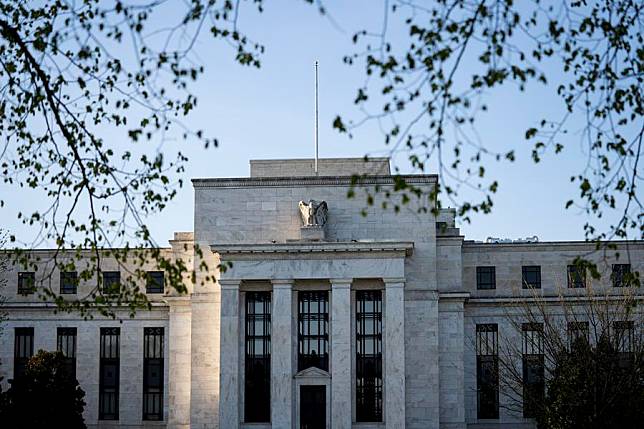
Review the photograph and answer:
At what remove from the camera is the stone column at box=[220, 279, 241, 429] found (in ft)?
180

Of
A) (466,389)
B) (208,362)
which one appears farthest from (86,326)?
(466,389)

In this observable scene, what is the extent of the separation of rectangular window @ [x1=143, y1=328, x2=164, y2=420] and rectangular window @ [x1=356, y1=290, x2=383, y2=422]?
11532 mm

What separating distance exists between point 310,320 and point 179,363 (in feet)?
25.2

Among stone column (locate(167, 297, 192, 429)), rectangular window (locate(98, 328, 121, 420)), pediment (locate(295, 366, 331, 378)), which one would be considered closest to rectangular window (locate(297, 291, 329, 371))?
pediment (locate(295, 366, 331, 378))

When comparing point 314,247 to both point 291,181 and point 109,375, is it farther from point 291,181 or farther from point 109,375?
point 109,375

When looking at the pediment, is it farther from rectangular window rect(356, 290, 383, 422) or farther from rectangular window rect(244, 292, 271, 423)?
rectangular window rect(356, 290, 383, 422)

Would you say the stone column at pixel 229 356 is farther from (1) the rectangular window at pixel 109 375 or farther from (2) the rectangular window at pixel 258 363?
(1) the rectangular window at pixel 109 375

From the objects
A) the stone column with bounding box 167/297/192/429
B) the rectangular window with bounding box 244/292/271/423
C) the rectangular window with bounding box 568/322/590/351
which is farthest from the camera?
the stone column with bounding box 167/297/192/429

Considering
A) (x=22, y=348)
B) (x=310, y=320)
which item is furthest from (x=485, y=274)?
(x=22, y=348)

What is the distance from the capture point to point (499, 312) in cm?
5953

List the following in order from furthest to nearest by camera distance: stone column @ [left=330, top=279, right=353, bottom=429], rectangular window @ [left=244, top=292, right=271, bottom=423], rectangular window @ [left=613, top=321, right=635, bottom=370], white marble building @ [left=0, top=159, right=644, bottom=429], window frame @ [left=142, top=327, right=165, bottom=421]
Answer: window frame @ [left=142, top=327, right=165, bottom=421]
rectangular window @ [left=244, top=292, right=271, bottom=423]
white marble building @ [left=0, top=159, right=644, bottom=429]
stone column @ [left=330, top=279, right=353, bottom=429]
rectangular window @ [left=613, top=321, right=635, bottom=370]

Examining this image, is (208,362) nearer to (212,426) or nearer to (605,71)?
(212,426)

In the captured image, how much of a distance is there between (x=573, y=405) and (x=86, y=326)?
29138mm

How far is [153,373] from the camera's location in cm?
6091
